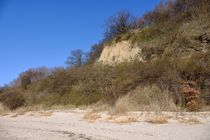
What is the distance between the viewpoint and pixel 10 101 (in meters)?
34.6

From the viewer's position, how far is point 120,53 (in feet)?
116

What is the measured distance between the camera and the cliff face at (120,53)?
32013 mm

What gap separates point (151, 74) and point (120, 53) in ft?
49.2

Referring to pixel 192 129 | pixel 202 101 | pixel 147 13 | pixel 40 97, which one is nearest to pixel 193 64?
pixel 202 101

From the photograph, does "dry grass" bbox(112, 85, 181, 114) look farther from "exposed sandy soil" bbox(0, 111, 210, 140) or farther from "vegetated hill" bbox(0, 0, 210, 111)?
"exposed sandy soil" bbox(0, 111, 210, 140)

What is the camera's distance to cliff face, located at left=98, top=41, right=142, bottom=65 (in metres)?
32.0

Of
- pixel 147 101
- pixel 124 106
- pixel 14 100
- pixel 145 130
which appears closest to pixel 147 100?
pixel 147 101

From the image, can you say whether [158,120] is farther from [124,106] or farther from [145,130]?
[124,106]

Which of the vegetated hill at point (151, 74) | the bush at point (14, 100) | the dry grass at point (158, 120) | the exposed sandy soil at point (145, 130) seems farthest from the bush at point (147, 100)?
the bush at point (14, 100)

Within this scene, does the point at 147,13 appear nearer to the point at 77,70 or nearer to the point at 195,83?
the point at 77,70

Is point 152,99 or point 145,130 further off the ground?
point 152,99

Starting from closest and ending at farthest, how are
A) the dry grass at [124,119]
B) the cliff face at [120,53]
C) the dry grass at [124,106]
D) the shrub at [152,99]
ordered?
1. the dry grass at [124,119]
2. the shrub at [152,99]
3. the dry grass at [124,106]
4. the cliff face at [120,53]

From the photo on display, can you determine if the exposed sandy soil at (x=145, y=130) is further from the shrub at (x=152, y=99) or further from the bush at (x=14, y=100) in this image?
the bush at (x=14, y=100)

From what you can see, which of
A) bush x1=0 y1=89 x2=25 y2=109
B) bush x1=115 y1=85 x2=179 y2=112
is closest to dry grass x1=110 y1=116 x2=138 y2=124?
bush x1=115 y1=85 x2=179 y2=112
